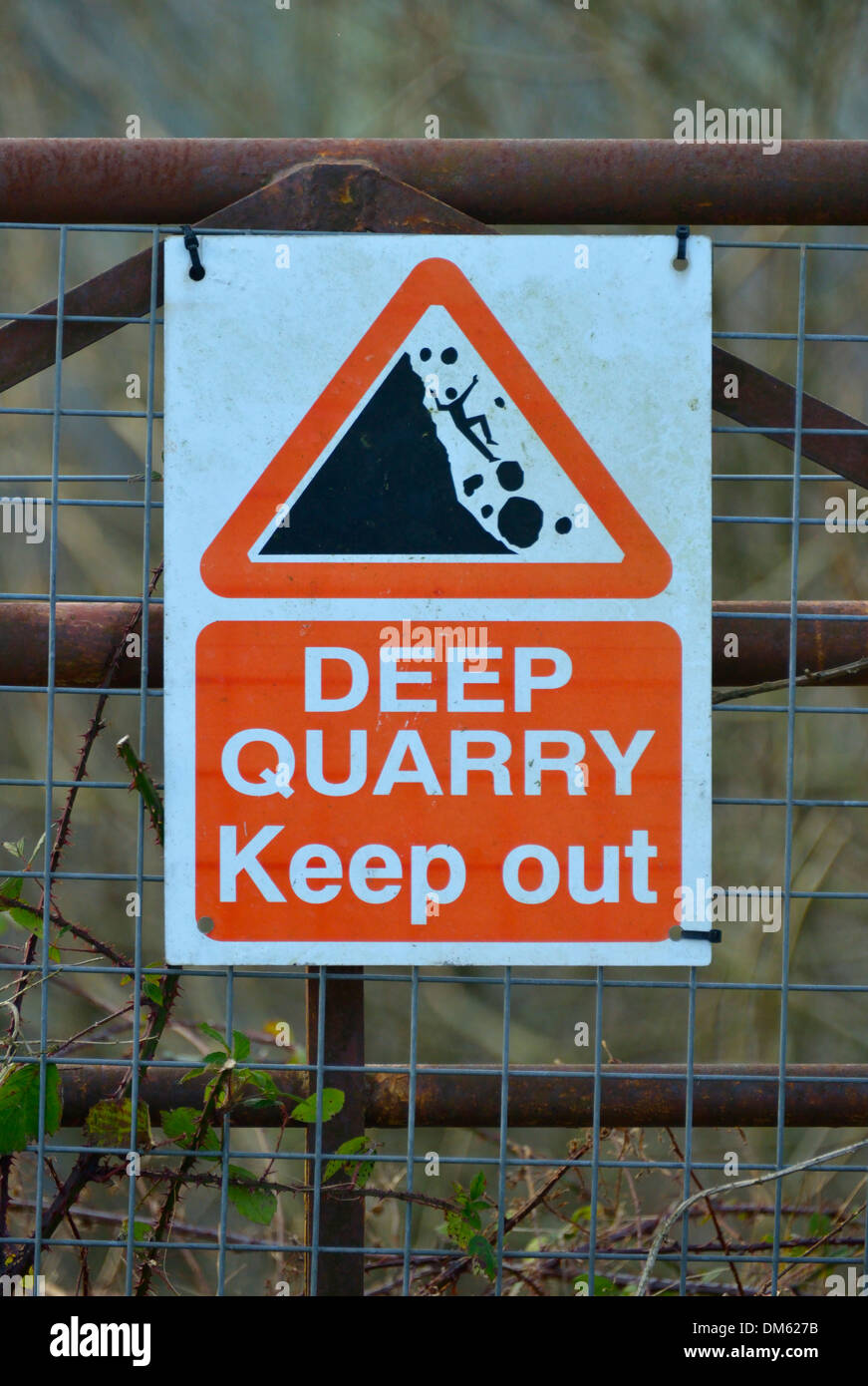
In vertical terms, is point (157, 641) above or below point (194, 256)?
below

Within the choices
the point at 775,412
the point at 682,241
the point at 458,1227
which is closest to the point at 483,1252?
the point at 458,1227

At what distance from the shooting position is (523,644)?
4.52 feet

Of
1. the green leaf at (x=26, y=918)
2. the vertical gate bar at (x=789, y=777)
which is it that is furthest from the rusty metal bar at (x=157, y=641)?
the green leaf at (x=26, y=918)

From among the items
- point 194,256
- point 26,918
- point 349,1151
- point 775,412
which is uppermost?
point 194,256

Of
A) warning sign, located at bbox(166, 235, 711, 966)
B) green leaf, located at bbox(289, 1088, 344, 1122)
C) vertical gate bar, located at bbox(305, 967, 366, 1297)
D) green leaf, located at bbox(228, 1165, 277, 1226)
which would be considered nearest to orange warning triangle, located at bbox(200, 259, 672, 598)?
warning sign, located at bbox(166, 235, 711, 966)

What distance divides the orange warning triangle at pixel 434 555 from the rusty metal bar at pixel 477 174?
186 mm

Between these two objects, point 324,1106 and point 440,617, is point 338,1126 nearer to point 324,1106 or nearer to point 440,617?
point 324,1106

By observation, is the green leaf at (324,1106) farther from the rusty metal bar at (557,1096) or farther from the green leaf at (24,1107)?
the green leaf at (24,1107)

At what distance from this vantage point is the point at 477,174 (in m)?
1.48

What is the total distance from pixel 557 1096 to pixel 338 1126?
0.30 metres

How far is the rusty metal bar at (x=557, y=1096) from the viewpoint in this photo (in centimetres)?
155

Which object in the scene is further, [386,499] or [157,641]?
[157,641]
